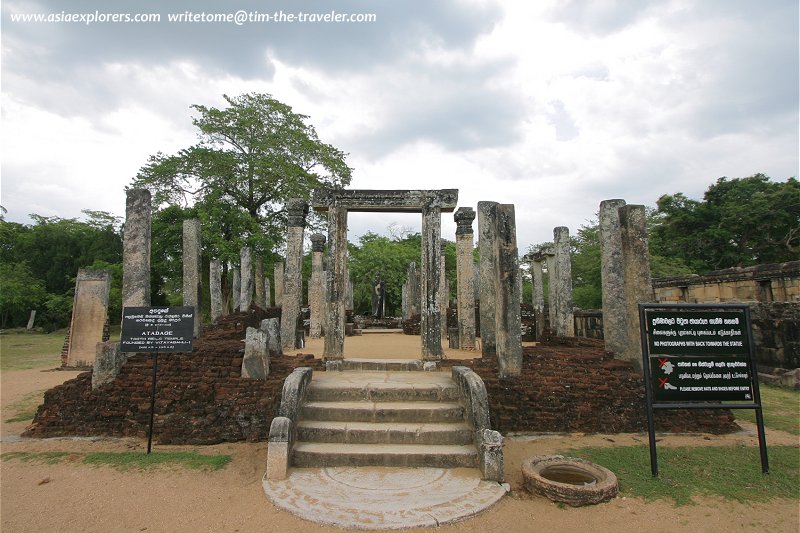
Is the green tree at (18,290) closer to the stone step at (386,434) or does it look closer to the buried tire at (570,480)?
the stone step at (386,434)

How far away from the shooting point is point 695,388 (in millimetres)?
4785

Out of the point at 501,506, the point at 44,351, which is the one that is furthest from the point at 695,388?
the point at 44,351

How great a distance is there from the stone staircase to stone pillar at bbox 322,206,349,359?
1296 millimetres

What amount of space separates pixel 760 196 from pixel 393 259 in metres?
20.9

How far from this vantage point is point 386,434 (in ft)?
16.5

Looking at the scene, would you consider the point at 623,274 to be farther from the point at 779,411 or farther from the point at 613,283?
the point at 779,411

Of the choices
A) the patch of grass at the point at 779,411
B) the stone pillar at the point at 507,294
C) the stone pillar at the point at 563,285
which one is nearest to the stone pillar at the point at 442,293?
the stone pillar at the point at 507,294

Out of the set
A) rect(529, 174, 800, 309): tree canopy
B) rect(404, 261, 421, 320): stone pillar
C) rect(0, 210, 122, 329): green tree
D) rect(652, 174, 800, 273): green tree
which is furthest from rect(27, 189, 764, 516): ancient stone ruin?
rect(0, 210, 122, 329): green tree

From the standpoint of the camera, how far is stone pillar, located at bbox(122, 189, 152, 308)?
7.05 metres

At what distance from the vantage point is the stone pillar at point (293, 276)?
1041 cm

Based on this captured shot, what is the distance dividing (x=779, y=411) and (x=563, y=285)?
5581 mm

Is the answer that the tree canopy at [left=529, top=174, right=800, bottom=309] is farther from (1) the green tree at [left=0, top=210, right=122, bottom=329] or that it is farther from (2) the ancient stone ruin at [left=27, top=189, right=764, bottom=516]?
(1) the green tree at [left=0, top=210, right=122, bottom=329]

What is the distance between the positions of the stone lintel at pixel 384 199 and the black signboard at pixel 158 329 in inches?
Result: 133

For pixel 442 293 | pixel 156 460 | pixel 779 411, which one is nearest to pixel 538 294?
pixel 442 293
